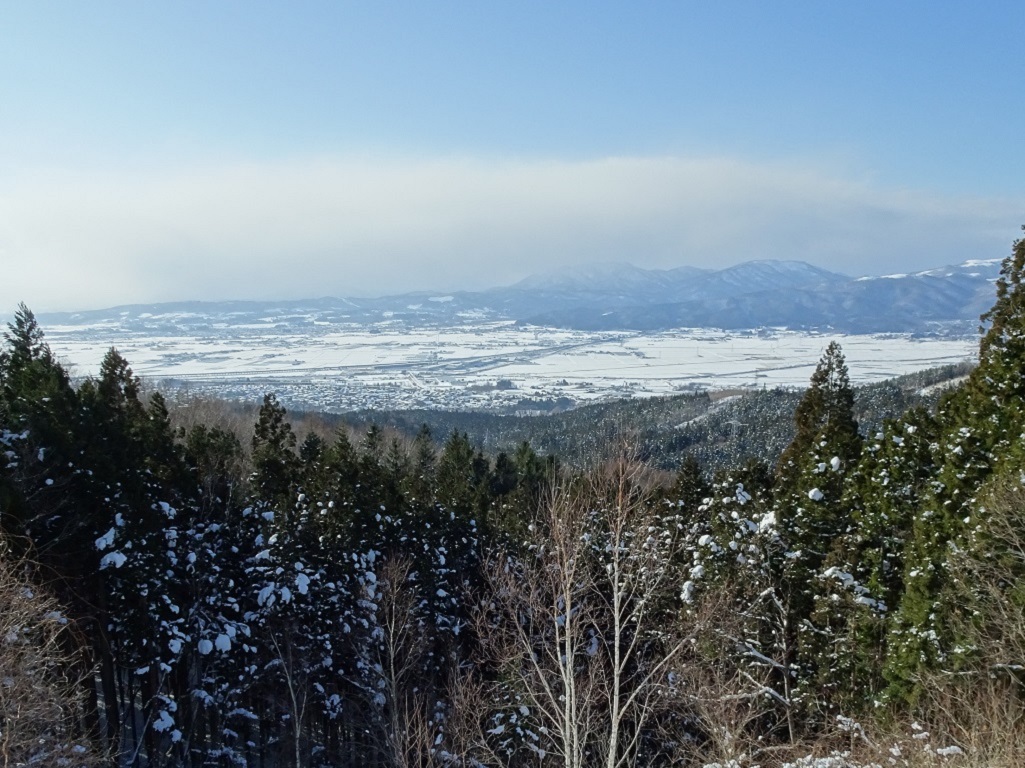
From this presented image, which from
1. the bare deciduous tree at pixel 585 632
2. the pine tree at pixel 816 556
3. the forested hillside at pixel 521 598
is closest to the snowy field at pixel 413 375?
the forested hillside at pixel 521 598

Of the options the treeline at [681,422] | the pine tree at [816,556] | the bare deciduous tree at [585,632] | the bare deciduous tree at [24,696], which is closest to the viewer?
the bare deciduous tree at [24,696]

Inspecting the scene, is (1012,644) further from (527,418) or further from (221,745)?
→ (527,418)

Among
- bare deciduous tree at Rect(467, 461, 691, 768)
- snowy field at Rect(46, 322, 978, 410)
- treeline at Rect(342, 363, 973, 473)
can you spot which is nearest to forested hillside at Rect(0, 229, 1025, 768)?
bare deciduous tree at Rect(467, 461, 691, 768)

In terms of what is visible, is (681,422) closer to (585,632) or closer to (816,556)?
(816,556)

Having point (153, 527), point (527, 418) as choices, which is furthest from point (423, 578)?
point (527, 418)

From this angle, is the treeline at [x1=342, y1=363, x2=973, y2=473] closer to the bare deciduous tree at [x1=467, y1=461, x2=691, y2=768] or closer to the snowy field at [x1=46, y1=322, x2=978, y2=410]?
the snowy field at [x1=46, y1=322, x2=978, y2=410]

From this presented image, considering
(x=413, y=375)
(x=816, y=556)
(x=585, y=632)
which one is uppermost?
(x=816, y=556)

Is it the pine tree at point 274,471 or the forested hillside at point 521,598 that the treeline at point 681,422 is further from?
the forested hillside at point 521,598

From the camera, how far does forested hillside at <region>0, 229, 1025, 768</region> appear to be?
10.1m

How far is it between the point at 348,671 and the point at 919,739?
1490 centimetres

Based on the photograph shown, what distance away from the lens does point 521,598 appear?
945 cm

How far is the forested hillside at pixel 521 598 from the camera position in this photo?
10055 mm

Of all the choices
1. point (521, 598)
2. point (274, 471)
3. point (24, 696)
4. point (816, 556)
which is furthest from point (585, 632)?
point (274, 471)

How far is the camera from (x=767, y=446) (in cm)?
7706
